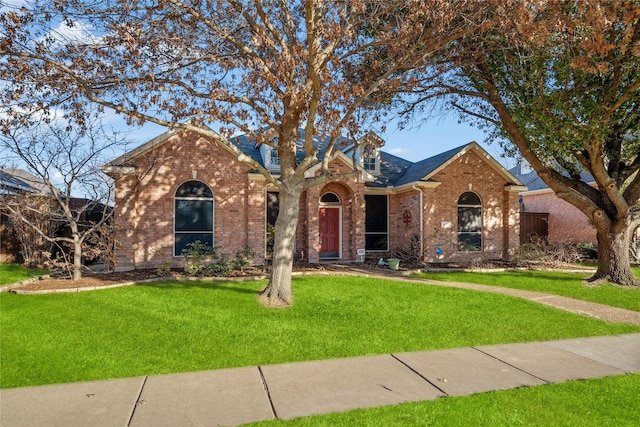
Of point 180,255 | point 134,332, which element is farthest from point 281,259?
point 180,255

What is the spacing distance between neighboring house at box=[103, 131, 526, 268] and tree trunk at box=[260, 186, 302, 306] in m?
3.57

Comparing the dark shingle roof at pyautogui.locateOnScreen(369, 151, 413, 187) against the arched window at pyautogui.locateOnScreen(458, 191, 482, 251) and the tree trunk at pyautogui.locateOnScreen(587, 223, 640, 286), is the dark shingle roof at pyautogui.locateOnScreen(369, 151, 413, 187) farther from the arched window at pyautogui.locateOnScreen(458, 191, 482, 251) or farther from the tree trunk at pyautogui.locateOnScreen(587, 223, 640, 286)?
the tree trunk at pyautogui.locateOnScreen(587, 223, 640, 286)

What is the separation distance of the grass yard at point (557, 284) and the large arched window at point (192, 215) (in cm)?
726

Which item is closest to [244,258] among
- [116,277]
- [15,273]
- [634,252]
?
[116,277]

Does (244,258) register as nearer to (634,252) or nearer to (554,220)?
(634,252)

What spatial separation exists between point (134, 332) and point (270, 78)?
4.73 metres

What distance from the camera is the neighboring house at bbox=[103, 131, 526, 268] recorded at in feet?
43.5

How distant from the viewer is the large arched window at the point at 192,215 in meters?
13.7

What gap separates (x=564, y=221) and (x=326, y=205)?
14.0 metres

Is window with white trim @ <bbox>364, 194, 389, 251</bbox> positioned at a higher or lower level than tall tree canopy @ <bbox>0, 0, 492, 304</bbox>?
lower

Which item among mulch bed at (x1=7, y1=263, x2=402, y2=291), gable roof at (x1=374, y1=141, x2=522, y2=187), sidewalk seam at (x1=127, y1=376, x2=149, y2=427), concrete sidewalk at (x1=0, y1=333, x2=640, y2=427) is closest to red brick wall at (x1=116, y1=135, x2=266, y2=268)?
mulch bed at (x1=7, y1=263, x2=402, y2=291)

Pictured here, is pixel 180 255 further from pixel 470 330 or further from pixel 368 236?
pixel 470 330

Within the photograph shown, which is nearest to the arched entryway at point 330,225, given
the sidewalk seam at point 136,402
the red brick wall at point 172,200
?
the red brick wall at point 172,200

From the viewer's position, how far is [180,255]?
13.6 metres
